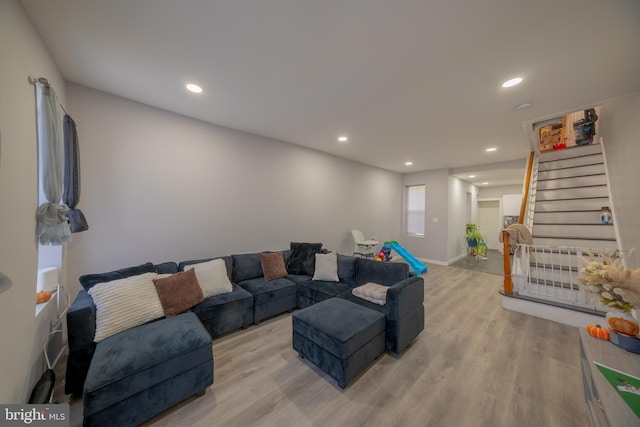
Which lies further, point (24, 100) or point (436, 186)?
point (436, 186)

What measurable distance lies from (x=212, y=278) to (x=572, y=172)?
6.34 meters

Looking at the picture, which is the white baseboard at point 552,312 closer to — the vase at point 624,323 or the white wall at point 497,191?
the vase at point 624,323

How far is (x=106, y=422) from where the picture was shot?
4.38ft

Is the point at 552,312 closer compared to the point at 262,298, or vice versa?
the point at 262,298

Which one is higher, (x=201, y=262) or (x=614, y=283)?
(x=614, y=283)

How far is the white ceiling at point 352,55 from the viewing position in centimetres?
143

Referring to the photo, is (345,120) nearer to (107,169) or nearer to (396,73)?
(396,73)

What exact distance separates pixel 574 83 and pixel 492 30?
153 centimetres

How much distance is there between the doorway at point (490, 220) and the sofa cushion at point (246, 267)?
31.2ft

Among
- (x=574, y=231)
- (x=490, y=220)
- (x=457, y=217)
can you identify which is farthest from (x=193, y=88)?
(x=490, y=220)

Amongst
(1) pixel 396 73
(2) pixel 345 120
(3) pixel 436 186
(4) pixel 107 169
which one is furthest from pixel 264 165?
(3) pixel 436 186

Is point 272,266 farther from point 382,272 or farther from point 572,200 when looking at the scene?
point 572,200

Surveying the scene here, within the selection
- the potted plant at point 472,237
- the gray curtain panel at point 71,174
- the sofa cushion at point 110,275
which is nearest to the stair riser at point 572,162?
the potted plant at point 472,237

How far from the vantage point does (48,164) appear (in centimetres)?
165
